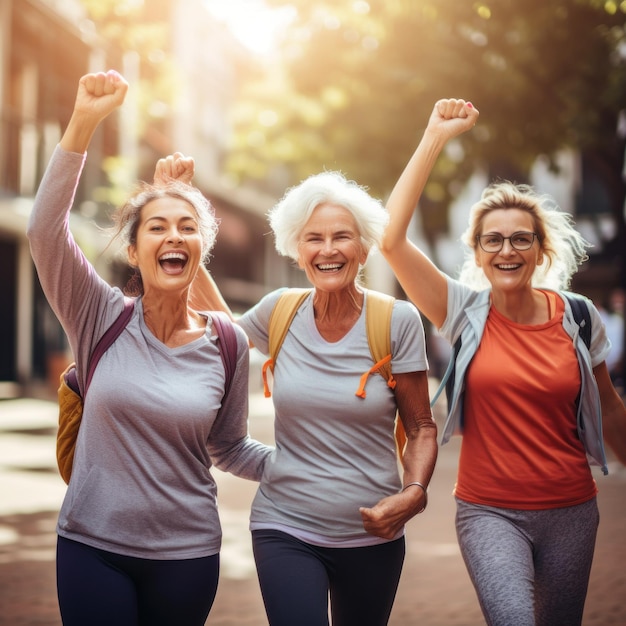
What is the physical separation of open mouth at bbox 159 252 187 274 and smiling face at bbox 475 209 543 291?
4.29 feet

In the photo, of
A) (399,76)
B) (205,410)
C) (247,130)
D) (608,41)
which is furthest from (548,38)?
(205,410)

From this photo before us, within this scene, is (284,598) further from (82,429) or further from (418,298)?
(418,298)

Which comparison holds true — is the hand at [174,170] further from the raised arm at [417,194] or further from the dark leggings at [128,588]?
the dark leggings at [128,588]

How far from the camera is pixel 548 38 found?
Answer: 39.3 feet

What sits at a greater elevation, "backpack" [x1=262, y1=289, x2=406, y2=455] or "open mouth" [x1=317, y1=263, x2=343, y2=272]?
"open mouth" [x1=317, y1=263, x2=343, y2=272]

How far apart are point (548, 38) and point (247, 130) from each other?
26.8ft

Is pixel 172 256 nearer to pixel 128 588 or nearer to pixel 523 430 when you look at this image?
pixel 128 588

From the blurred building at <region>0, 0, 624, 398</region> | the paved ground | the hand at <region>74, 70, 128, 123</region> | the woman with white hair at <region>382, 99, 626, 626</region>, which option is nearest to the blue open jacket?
the woman with white hair at <region>382, 99, 626, 626</region>

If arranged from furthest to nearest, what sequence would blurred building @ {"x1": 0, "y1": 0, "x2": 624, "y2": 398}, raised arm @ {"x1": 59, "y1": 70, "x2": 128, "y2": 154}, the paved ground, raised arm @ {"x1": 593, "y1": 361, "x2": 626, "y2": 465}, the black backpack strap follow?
blurred building @ {"x1": 0, "y1": 0, "x2": 624, "y2": 398}, the paved ground, raised arm @ {"x1": 593, "y1": 361, "x2": 626, "y2": 465}, the black backpack strap, raised arm @ {"x1": 59, "y1": 70, "x2": 128, "y2": 154}

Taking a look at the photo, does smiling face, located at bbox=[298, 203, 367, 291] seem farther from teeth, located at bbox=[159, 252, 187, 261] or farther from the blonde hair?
the blonde hair

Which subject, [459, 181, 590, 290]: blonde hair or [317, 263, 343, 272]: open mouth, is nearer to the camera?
[317, 263, 343, 272]: open mouth

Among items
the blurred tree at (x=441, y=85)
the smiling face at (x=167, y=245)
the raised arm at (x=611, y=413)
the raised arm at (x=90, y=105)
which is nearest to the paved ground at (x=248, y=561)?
the raised arm at (x=611, y=413)

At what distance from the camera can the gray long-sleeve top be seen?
3.05 meters

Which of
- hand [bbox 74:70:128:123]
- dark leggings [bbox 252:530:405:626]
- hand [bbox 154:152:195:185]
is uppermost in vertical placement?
hand [bbox 74:70:128:123]
